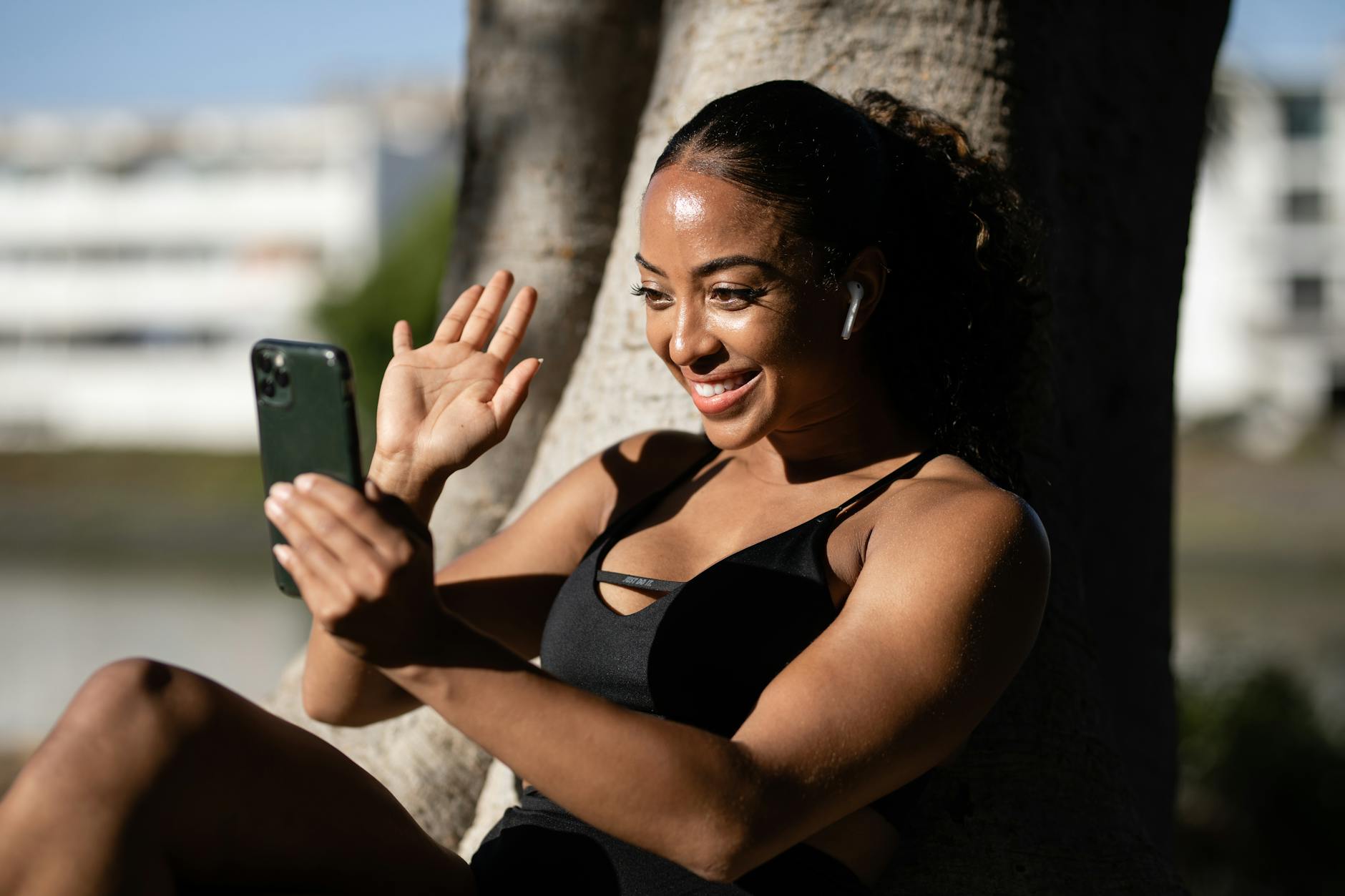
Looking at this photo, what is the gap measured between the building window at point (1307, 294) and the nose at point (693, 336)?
46153 mm

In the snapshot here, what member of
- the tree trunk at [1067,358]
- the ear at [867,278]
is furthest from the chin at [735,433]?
the tree trunk at [1067,358]

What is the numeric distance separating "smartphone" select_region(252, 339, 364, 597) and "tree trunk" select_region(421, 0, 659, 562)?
6.68 ft

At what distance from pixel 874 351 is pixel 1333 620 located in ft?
45.8

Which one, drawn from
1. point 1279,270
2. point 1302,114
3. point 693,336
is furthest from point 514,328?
point 1302,114

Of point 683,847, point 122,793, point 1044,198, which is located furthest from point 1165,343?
point 122,793

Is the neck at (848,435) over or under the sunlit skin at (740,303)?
under

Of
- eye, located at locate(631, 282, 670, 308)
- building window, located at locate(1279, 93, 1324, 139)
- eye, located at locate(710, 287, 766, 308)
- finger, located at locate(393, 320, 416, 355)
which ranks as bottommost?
finger, located at locate(393, 320, 416, 355)

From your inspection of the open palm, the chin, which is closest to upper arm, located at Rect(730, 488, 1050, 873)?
the chin

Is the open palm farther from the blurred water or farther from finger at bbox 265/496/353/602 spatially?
the blurred water

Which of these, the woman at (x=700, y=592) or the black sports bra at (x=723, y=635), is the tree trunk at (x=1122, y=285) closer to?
the woman at (x=700, y=592)

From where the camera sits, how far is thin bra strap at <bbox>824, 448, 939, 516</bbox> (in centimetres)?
203

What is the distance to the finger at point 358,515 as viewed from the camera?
5.03 feet

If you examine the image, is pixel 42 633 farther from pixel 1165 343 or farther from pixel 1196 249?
pixel 1196 249

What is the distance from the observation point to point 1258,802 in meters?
5.15
